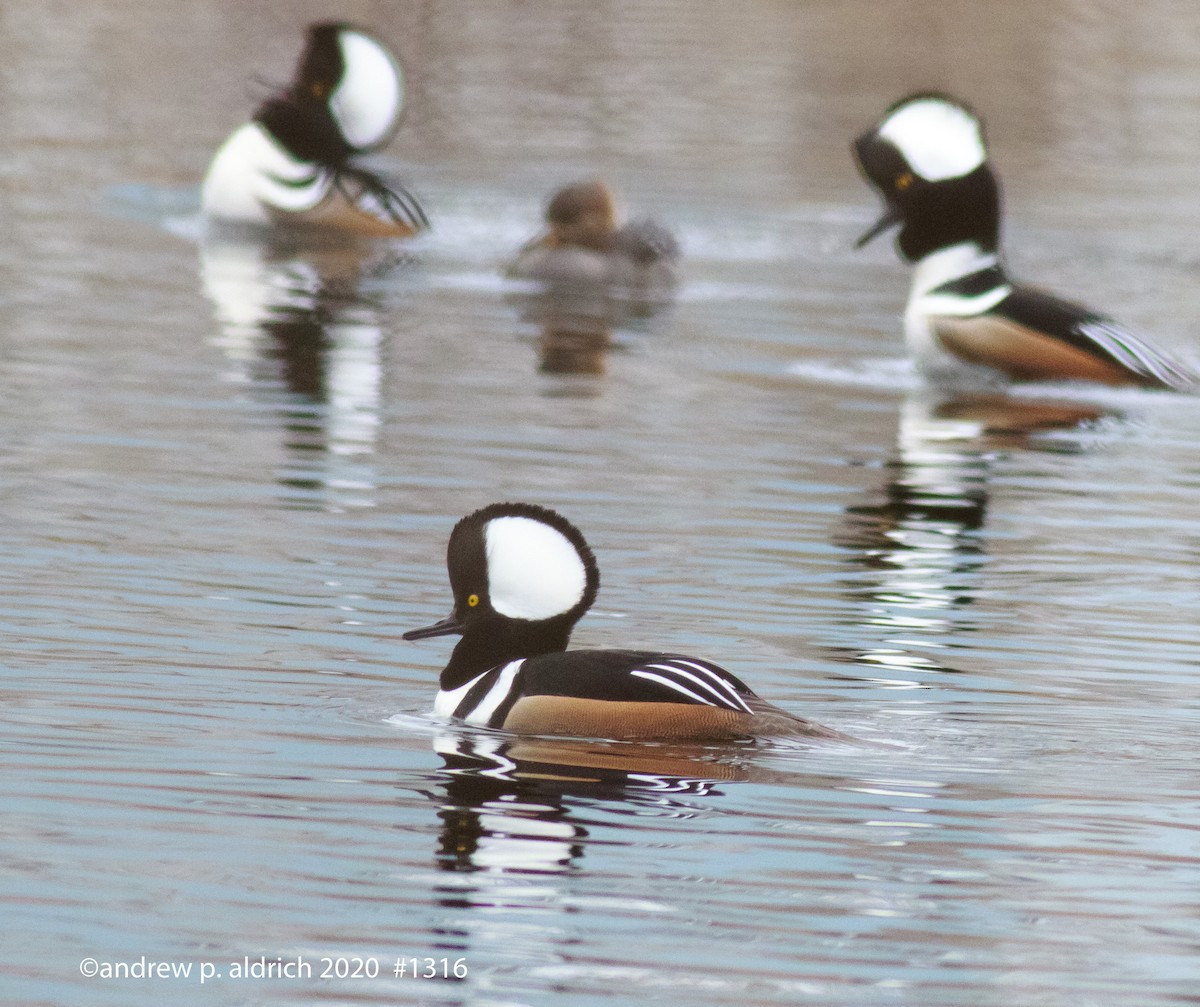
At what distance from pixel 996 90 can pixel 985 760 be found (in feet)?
76.1

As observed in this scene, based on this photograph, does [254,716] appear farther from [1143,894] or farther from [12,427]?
[12,427]

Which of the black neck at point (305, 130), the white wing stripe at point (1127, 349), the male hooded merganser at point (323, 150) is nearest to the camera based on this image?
the white wing stripe at point (1127, 349)

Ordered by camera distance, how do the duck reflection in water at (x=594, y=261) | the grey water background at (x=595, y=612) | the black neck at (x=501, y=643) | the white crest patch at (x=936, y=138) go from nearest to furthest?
the grey water background at (x=595, y=612), the black neck at (x=501, y=643), the white crest patch at (x=936, y=138), the duck reflection in water at (x=594, y=261)

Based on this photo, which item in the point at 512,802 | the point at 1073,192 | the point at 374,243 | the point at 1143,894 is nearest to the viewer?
the point at 1143,894

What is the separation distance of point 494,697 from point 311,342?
7966mm

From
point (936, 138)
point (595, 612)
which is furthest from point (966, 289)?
point (595, 612)

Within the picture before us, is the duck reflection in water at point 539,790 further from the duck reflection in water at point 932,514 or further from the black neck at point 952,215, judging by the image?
the black neck at point 952,215

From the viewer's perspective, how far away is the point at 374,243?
781 inches

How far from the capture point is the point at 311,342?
15219 mm

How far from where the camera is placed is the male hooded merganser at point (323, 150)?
1983 centimetres

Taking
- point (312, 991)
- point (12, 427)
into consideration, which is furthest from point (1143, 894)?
point (12, 427)

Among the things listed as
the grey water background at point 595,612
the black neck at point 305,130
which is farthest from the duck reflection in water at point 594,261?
the black neck at point 305,130

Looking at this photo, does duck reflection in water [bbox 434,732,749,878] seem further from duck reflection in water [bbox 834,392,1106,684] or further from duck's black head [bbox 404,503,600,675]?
duck reflection in water [bbox 834,392,1106,684]

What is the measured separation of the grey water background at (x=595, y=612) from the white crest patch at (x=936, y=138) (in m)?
1.18
